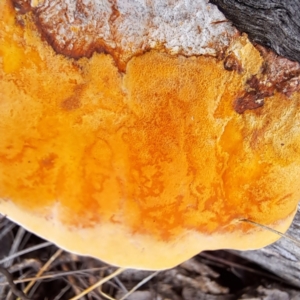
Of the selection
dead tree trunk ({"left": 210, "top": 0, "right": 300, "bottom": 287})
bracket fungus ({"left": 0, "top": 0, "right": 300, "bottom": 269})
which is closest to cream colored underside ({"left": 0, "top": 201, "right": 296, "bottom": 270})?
bracket fungus ({"left": 0, "top": 0, "right": 300, "bottom": 269})

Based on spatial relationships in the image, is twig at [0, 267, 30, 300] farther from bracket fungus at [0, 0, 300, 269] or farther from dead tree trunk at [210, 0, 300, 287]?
dead tree trunk at [210, 0, 300, 287]

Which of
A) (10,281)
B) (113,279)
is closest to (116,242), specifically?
(10,281)

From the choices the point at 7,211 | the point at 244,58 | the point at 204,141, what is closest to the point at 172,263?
the point at 204,141

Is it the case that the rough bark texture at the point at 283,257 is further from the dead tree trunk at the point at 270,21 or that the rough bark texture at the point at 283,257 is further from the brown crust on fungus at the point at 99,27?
the brown crust on fungus at the point at 99,27

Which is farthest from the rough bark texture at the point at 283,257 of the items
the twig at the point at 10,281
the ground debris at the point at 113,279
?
the twig at the point at 10,281

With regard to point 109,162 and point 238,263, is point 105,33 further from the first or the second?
point 238,263

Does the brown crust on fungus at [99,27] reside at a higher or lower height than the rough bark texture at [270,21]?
lower
